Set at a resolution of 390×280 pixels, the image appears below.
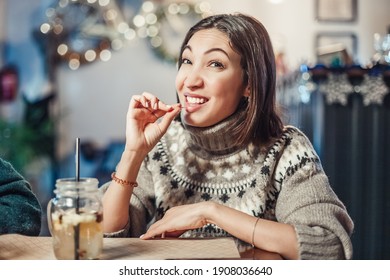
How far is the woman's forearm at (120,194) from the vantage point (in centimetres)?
126

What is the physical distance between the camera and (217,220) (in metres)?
1.21

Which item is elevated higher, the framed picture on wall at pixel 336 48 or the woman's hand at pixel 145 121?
the framed picture on wall at pixel 336 48

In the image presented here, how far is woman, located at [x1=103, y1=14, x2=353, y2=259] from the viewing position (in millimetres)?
1273

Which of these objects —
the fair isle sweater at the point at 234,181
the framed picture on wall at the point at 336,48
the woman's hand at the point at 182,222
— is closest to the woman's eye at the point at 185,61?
the fair isle sweater at the point at 234,181

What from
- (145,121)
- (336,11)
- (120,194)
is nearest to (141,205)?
(120,194)

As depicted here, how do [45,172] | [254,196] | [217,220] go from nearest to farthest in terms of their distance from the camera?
[217,220] → [254,196] → [45,172]

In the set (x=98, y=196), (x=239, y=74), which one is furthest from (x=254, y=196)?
(x=98, y=196)

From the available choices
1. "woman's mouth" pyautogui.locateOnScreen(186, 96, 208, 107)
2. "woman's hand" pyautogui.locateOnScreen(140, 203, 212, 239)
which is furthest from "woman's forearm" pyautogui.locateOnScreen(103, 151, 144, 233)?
"woman's mouth" pyautogui.locateOnScreen(186, 96, 208, 107)

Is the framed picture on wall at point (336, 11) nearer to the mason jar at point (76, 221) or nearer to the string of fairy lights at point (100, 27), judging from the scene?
the string of fairy lights at point (100, 27)

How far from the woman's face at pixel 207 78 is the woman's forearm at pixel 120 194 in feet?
0.69

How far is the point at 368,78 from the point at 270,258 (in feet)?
4.17

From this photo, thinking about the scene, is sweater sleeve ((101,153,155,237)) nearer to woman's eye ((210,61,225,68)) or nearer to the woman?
the woman

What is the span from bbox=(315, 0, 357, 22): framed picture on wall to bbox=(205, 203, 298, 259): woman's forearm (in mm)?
822

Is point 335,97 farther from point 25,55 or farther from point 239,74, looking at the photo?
point 25,55
